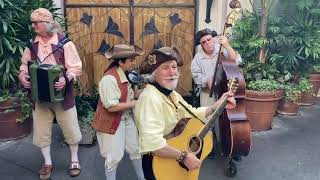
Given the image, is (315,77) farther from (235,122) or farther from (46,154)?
(46,154)

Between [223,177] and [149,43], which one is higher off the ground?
[149,43]

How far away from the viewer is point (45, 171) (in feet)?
14.5

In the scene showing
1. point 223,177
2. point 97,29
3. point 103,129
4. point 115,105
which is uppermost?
point 97,29

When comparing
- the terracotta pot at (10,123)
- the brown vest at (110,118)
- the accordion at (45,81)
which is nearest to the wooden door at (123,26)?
the terracotta pot at (10,123)

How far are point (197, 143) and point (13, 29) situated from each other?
127 inches

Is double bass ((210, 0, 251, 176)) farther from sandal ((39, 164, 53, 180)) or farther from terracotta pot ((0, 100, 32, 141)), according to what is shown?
terracotta pot ((0, 100, 32, 141))

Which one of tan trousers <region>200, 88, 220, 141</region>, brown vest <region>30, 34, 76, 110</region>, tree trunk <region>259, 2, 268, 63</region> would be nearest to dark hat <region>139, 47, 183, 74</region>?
brown vest <region>30, 34, 76, 110</region>

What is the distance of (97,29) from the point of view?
6238 mm

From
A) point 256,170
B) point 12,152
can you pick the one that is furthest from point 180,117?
point 12,152

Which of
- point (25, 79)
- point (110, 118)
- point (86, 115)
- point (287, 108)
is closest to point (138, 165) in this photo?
point (110, 118)

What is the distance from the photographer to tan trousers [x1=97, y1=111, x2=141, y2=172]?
3.72 metres

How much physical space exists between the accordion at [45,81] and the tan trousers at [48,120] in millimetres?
212

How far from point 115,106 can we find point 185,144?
862 millimetres

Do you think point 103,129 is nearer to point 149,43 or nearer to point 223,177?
point 223,177
